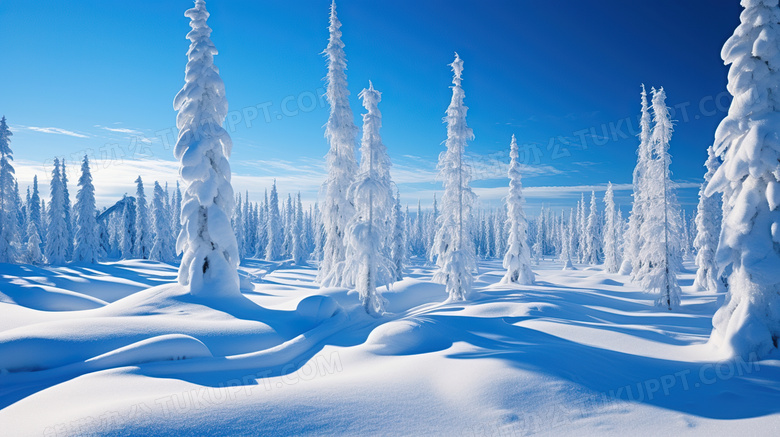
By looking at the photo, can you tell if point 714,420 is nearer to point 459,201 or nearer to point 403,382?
point 403,382

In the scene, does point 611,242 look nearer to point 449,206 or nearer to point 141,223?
point 449,206

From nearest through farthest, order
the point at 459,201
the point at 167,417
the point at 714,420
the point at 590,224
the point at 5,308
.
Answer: the point at 167,417 < the point at 714,420 < the point at 5,308 < the point at 459,201 < the point at 590,224

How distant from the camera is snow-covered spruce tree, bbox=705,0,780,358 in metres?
8.84

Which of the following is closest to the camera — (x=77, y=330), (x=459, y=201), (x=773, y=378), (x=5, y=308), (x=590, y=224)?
(x=773, y=378)

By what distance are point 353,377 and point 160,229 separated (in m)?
56.3

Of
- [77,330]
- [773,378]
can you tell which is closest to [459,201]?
[773,378]

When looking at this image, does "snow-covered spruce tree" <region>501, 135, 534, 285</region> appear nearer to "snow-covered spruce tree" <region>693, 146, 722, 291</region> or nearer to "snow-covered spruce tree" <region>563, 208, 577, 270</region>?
"snow-covered spruce tree" <region>693, 146, 722, 291</region>

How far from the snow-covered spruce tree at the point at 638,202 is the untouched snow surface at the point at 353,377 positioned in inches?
953

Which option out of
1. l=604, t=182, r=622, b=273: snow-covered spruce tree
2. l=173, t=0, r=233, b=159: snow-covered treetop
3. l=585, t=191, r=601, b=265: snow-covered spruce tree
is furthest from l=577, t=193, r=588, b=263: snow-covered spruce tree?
l=173, t=0, r=233, b=159: snow-covered treetop

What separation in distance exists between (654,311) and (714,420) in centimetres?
1716

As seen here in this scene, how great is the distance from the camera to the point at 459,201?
22.2m

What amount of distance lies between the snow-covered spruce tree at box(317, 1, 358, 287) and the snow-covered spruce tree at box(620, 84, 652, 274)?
947 inches

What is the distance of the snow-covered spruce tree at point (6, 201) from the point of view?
3369 centimetres

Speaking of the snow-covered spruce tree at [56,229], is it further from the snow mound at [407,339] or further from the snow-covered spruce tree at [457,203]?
the snow mound at [407,339]
